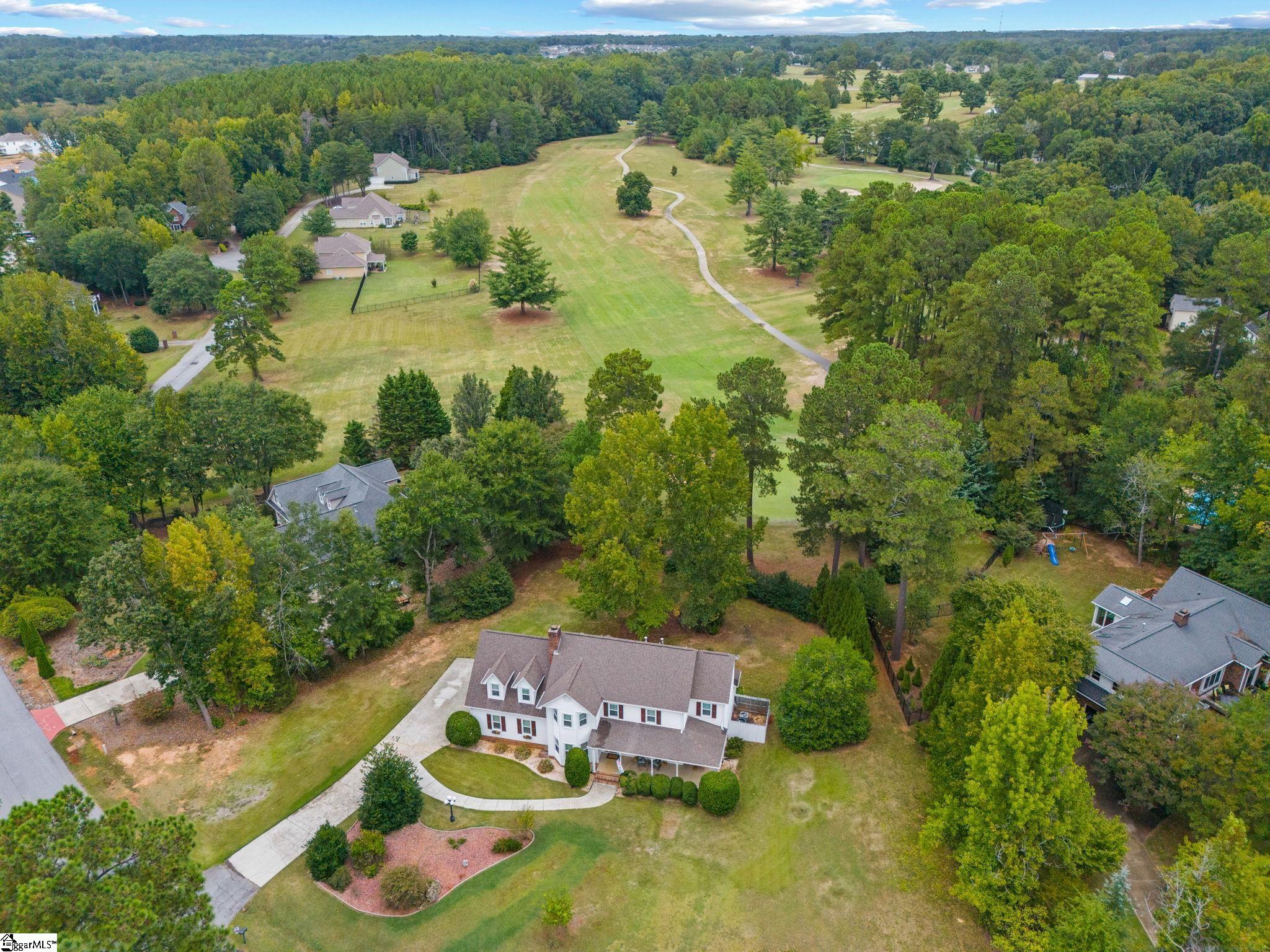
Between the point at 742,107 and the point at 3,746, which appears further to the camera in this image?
the point at 742,107

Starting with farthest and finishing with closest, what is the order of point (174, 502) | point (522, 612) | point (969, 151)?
point (969, 151)
point (174, 502)
point (522, 612)

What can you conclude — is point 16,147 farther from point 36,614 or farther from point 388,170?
point 36,614

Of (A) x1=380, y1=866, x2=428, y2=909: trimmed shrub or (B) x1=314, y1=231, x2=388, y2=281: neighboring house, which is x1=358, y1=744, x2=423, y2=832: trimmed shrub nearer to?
(A) x1=380, y1=866, x2=428, y2=909: trimmed shrub

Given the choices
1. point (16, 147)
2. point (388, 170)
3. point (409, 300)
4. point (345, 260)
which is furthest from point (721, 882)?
point (16, 147)

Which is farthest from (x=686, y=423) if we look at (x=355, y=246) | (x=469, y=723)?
(x=355, y=246)

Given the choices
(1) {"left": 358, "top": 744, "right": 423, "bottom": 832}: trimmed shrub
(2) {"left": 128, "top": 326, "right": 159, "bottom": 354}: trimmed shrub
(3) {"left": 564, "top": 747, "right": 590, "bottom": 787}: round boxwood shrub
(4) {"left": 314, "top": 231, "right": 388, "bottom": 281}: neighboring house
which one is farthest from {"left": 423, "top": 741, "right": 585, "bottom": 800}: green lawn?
(4) {"left": 314, "top": 231, "right": 388, "bottom": 281}: neighboring house

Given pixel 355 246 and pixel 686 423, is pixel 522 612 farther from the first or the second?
pixel 355 246

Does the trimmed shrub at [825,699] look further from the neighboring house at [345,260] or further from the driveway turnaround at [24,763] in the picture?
the neighboring house at [345,260]
